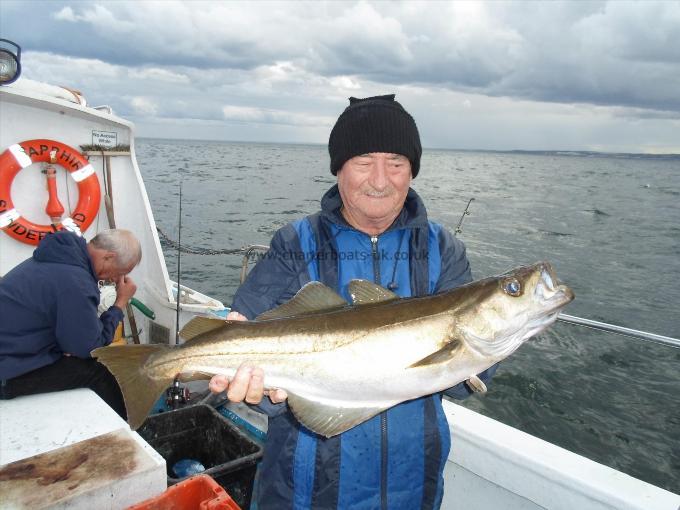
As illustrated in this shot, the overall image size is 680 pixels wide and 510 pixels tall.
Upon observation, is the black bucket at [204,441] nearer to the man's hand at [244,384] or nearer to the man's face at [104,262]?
the man's face at [104,262]

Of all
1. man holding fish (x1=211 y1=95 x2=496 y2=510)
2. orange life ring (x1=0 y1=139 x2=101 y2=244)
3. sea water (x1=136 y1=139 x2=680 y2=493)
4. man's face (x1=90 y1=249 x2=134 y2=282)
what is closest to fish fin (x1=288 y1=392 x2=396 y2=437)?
man holding fish (x1=211 y1=95 x2=496 y2=510)

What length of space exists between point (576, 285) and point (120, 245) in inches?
642

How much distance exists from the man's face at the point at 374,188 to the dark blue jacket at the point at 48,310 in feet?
10.3

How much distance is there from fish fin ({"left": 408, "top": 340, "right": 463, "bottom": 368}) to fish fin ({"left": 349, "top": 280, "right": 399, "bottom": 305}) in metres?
0.40

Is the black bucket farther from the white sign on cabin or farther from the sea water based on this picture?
the sea water

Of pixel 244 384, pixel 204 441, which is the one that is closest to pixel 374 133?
pixel 244 384

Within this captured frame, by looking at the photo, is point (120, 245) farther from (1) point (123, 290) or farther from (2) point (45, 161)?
(2) point (45, 161)

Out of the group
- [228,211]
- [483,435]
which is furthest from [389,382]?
[228,211]

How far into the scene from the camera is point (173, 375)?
2883mm

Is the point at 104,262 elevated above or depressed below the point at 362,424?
above

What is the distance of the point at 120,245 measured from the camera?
555cm

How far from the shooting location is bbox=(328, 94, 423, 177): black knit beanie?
3.18m

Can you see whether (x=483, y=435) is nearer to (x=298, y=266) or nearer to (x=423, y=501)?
(x=423, y=501)

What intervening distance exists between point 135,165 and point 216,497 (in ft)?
21.0
